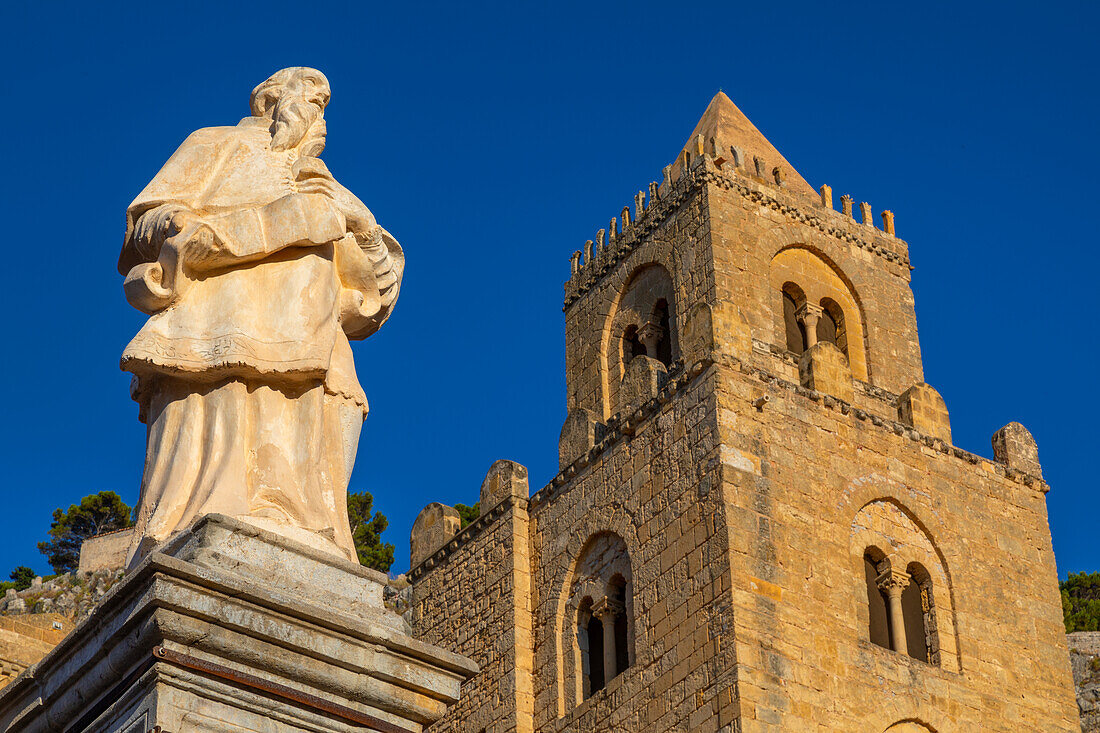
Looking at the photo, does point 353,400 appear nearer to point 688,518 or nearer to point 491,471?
point 688,518

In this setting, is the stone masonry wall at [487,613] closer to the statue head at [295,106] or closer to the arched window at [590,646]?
the arched window at [590,646]

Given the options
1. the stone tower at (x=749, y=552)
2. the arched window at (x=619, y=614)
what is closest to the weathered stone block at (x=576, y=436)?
the stone tower at (x=749, y=552)

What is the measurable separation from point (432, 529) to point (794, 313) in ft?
22.5

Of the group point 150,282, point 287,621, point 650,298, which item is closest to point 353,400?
point 150,282

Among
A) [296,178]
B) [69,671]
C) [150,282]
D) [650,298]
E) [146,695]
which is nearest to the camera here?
[146,695]

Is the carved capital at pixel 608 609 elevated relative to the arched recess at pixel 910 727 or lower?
elevated

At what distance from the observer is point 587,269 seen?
30.9m

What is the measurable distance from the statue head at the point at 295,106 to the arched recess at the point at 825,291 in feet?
66.6

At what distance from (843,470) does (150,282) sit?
53.4 feet

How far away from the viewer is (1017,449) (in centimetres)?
2486

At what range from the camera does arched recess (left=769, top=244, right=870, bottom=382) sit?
92.3 ft

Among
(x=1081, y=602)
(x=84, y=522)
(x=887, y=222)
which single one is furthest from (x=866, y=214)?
(x=84, y=522)

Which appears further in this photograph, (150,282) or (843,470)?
(843,470)

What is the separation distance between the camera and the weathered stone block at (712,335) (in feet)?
72.0
